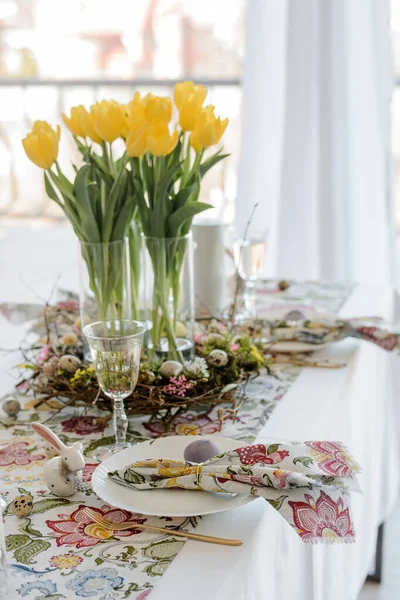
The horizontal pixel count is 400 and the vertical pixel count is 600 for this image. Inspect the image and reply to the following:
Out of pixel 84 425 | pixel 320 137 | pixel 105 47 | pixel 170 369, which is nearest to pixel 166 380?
pixel 170 369

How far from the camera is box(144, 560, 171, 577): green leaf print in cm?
73

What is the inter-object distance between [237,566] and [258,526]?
0.07 m

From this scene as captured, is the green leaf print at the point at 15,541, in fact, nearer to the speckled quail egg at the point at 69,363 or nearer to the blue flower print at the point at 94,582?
the blue flower print at the point at 94,582

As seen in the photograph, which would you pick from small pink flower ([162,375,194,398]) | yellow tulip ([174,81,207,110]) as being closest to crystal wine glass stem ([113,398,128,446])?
small pink flower ([162,375,194,398])

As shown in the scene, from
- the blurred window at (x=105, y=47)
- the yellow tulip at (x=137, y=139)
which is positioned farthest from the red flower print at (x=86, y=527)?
the blurred window at (x=105, y=47)

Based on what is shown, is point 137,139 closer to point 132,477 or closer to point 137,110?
point 137,110

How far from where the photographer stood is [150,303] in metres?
1.19

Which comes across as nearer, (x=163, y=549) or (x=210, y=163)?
(x=163, y=549)

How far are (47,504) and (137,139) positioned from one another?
48 centimetres

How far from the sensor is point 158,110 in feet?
3.51

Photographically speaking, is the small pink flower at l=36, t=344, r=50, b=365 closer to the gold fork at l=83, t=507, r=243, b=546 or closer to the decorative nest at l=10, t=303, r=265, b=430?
the decorative nest at l=10, t=303, r=265, b=430

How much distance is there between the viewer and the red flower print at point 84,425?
106 cm

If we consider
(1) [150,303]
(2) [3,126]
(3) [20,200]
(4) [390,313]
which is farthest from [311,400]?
(3) [20,200]

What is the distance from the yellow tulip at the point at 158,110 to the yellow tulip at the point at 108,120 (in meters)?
0.05
